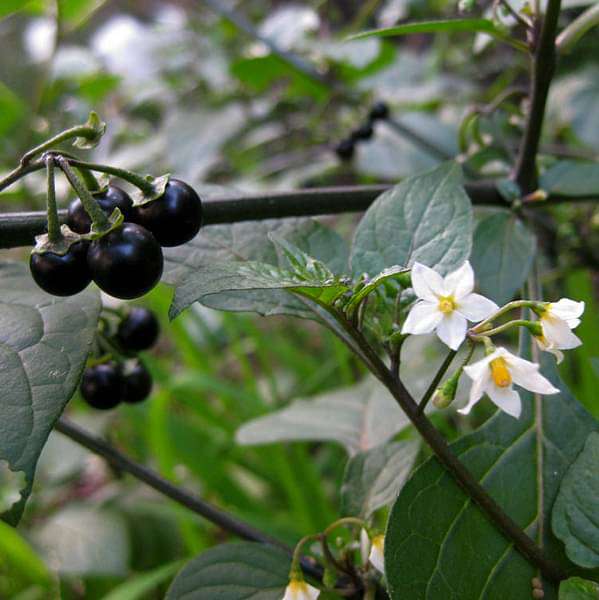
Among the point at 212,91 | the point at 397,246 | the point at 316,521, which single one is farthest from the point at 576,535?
the point at 212,91

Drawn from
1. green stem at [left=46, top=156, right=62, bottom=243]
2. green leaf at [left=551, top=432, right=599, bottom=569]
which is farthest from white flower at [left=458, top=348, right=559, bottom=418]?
green stem at [left=46, top=156, right=62, bottom=243]

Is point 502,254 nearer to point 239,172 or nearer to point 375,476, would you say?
point 375,476

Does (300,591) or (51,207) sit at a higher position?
(51,207)

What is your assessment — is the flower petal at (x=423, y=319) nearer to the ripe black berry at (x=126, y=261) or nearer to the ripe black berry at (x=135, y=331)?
the ripe black berry at (x=126, y=261)

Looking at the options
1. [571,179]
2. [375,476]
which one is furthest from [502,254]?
[375,476]

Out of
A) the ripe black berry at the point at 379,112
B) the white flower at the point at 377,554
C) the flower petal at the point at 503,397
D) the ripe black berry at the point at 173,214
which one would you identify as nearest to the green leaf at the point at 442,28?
the ripe black berry at the point at 173,214

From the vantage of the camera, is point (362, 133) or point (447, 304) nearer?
point (447, 304)

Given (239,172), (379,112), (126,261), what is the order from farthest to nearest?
(239,172), (379,112), (126,261)
